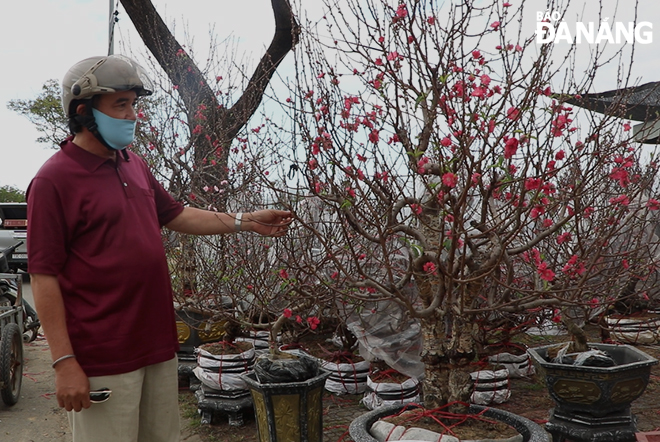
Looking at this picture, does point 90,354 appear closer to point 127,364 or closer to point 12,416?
point 127,364

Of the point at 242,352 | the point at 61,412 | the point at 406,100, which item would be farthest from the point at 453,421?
the point at 61,412

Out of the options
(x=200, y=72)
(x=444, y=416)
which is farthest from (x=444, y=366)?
(x=200, y=72)

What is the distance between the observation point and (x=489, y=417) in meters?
3.16

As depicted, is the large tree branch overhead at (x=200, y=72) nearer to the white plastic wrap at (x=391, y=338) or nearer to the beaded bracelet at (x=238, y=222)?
the white plastic wrap at (x=391, y=338)

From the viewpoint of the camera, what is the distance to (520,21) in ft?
9.94

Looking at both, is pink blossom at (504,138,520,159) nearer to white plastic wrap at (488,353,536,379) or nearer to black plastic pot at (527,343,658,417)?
black plastic pot at (527,343,658,417)

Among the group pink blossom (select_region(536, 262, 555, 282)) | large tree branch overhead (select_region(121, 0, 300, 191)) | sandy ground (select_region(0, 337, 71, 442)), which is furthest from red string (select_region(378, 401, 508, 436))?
large tree branch overhead (select_region(121, 0, 300, 191))

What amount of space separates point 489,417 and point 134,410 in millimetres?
1821

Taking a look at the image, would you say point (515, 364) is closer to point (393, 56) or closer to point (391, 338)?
point (391, 338)

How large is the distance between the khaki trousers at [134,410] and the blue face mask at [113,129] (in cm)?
85

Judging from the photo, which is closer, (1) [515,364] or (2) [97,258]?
(2) [97,258]

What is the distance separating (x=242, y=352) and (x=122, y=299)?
3.04 meters

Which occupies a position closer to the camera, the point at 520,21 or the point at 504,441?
the point at 504,441

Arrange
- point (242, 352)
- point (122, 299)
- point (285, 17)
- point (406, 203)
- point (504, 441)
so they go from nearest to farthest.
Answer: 1. point (122, 299)
2. point (504, 441)
3. point (406, 203)
4. point (242, 352)
5. point (285, 17)
